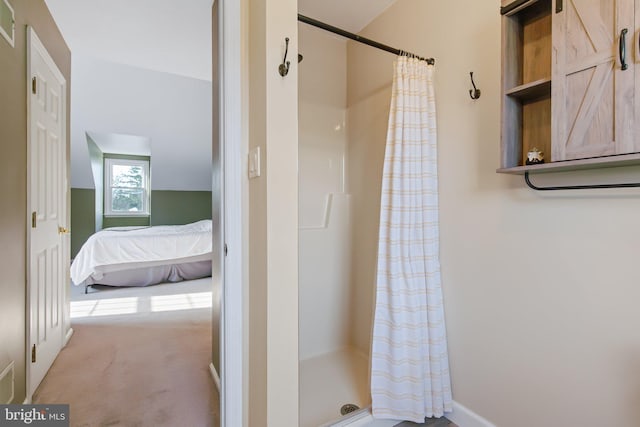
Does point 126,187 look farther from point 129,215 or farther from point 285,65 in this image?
point 285,65

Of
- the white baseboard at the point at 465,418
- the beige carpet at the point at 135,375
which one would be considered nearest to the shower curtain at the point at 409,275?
the white baseboard at the point at 465,418

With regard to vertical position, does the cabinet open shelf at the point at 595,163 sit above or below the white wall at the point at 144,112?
below

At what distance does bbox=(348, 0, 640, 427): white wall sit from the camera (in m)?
1.11

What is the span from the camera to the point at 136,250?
4367 millimetres

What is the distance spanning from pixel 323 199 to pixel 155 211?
5.64 metres

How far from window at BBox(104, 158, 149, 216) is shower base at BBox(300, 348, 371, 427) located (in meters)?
5.95

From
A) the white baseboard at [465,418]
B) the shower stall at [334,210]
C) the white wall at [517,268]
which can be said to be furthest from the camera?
the shower stall at [334,210]

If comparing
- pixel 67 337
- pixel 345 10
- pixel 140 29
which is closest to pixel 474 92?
pixel 345 10

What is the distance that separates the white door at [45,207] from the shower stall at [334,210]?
162cm

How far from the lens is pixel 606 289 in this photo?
1.13 m

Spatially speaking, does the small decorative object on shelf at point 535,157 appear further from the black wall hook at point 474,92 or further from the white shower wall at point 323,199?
the white shower wall at point 323,199

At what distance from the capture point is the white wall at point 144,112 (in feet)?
13.9

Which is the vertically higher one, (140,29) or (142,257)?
(140,29)

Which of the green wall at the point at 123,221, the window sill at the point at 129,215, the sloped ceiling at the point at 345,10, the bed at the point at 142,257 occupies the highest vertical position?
the sloped ceiling at the point at 345,10
